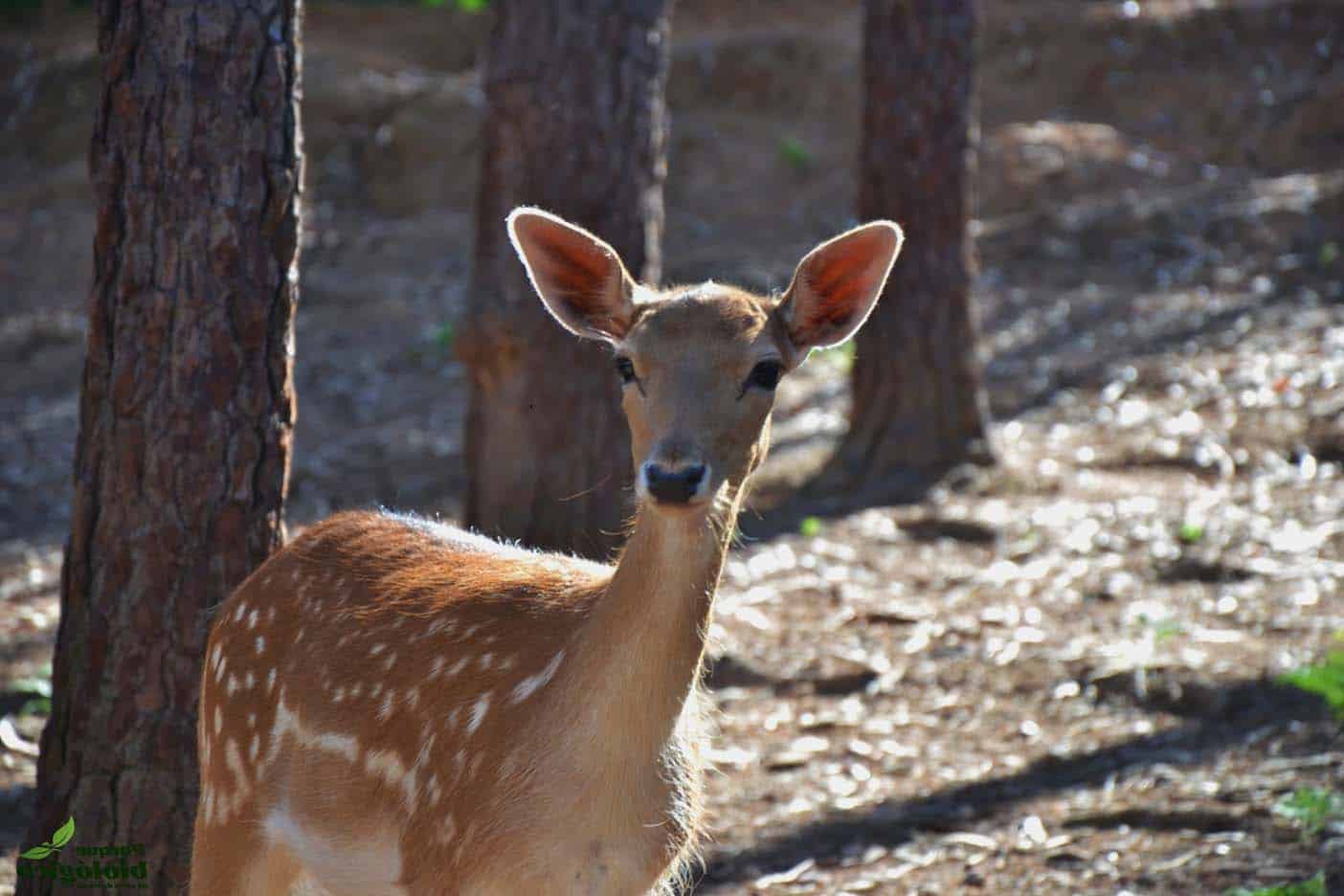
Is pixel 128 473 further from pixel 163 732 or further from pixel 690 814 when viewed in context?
pixel 690 814

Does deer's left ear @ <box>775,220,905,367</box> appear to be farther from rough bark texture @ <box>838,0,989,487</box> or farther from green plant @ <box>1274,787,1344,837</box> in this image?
rough bark texture @ <box>838,0,989,487</box>

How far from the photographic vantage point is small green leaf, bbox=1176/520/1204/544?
26.0 feet

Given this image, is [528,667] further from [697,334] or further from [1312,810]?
[1312,810]

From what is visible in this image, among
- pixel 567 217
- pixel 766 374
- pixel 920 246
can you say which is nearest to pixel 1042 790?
pixel 766 374

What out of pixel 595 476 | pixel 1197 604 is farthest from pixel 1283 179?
pixel 595 476

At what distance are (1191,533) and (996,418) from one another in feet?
7.72

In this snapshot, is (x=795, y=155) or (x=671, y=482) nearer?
(x=671, y=482)

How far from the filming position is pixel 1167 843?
201 inches

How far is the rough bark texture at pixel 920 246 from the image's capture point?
8.83 m

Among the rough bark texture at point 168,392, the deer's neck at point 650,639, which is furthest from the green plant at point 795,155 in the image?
the deer's neck at point 650,639

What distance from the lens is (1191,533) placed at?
793 centimetres

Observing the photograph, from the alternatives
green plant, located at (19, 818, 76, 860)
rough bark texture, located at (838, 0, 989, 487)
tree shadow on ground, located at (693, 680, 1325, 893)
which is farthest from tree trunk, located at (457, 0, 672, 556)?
green plant, located at (19, 818, 76, 860)

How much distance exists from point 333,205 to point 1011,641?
9815 millimetres

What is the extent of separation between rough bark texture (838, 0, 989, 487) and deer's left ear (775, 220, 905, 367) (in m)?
4.92
